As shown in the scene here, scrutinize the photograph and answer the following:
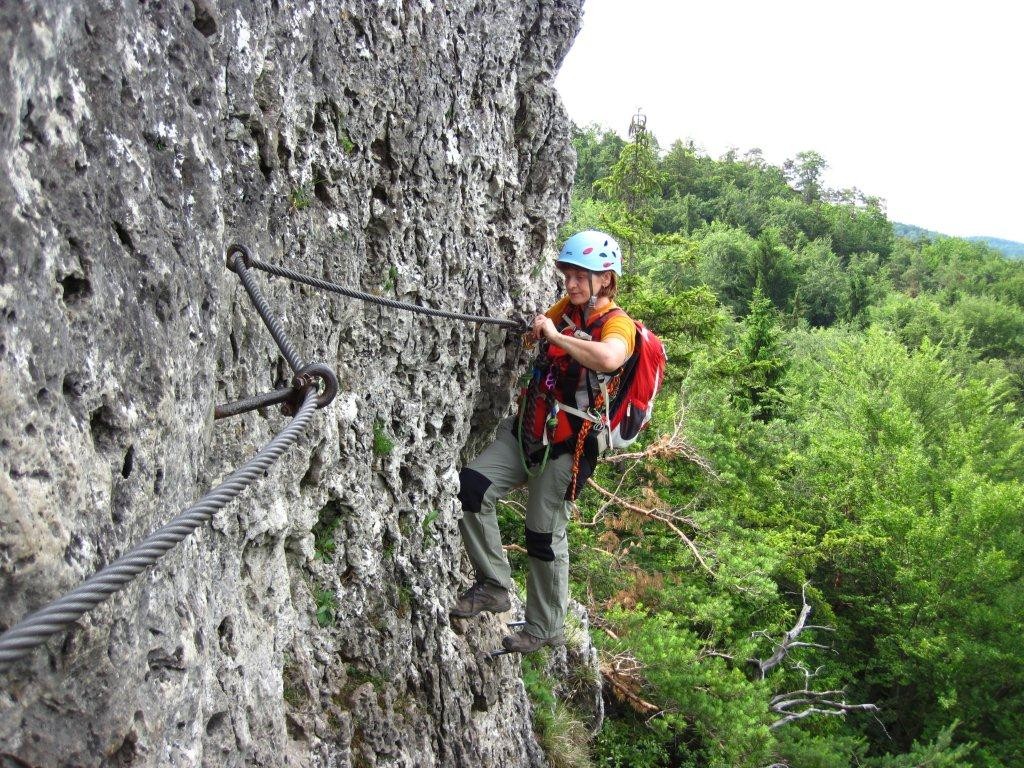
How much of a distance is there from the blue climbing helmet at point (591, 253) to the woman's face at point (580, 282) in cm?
6

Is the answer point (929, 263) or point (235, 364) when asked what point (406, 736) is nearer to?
point (235, 364)

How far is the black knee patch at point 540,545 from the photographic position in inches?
205

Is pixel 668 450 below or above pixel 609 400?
below

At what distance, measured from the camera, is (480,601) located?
17.1 feet

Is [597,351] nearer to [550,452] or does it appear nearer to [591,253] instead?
[591,253]

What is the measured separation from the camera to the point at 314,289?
12.3 ft

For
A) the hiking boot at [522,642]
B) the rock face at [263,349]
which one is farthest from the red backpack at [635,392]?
the hiking boot at [522,642]

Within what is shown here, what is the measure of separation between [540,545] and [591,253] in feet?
6.37

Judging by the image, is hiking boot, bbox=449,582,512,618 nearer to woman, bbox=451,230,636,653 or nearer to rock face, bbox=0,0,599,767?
woman, bbox=451,230,636,653

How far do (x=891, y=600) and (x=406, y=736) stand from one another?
1866cm

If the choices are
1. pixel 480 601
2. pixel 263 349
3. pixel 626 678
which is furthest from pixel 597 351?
pixel 626 678

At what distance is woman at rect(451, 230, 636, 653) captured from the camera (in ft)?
16.2

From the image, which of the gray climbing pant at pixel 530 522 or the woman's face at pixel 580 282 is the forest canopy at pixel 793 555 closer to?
the gray climbing pant at pixel 530 522

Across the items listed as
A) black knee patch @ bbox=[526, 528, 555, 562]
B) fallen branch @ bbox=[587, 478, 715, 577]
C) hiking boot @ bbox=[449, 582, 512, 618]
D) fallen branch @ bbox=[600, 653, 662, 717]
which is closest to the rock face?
hiking boot @ bbox=[449, 582, 512, 618]
